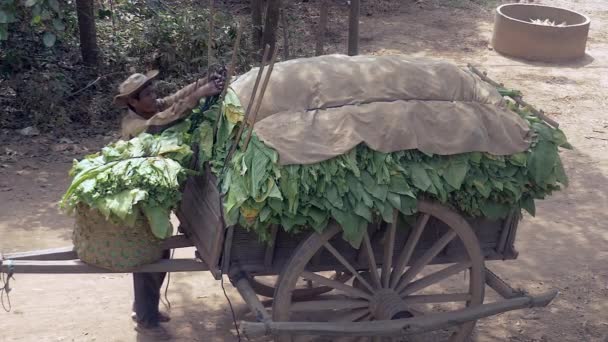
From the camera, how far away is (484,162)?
3799mm

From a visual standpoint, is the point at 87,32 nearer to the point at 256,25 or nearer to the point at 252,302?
the point at 256,25

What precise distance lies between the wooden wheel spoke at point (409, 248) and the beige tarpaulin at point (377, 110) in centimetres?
41

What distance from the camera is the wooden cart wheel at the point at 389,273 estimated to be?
12.3 feet

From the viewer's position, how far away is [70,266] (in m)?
3.65

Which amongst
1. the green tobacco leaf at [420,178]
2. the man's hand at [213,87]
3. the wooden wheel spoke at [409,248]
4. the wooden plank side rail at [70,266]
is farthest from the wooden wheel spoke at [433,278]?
the man's hand at [213,87]

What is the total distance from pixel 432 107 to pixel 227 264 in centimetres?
131

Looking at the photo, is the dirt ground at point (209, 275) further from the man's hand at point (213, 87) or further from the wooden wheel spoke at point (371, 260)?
the man's hand at point (213, 87)

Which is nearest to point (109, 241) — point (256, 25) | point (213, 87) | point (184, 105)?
point (184, 105)

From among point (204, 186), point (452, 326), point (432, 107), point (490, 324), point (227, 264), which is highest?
point (432, 107)

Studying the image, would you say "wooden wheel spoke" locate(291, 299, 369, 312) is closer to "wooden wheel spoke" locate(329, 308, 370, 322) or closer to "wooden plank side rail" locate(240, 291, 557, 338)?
"wooden wheel spoke" locate(329, 308, 370, 322)

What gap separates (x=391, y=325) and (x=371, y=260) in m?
0.35

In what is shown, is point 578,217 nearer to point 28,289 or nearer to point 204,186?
point 204,186

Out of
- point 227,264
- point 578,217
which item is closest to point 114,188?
point 227,264

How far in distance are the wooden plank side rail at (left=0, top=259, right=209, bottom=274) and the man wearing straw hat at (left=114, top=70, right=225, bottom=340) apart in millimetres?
535
